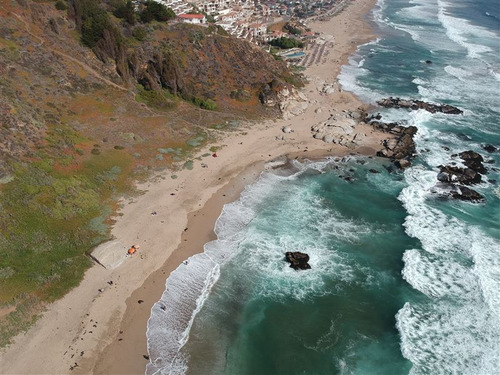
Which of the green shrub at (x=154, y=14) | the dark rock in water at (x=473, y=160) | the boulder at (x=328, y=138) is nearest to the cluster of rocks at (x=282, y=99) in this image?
the boulder at (x=328, y=138)

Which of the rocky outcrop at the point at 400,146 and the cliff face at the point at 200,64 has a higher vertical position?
the cliff face at the point at 200,64

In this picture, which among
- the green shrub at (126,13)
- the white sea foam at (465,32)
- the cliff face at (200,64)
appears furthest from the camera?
the white sea foam at (465,32)

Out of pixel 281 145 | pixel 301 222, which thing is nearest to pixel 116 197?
pixel 301 222

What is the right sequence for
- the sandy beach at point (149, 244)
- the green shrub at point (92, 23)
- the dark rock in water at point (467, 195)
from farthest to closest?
the green shrub at point (92, 23), the dark rock in water at point (467, 195), the sandy beach at point (149, 244)

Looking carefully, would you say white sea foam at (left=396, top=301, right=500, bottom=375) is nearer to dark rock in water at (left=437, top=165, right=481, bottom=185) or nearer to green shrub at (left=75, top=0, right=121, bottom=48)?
dark rock in water at (left=437, top=165, right=481, bottom=185)

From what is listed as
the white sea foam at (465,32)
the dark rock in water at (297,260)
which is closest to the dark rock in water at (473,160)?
the dark rock in water at (297,260)

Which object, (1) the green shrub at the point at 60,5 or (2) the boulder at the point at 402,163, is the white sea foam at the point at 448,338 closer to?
(2) the boulder at the point at 402,163

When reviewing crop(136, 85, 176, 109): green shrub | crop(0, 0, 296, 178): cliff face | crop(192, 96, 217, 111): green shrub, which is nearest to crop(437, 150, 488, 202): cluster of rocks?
crop(0, 0, 296, 178): cliff face

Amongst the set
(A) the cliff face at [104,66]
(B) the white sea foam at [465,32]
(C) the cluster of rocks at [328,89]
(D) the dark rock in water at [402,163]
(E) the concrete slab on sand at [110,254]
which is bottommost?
(B) the white sea foam at [465,32]

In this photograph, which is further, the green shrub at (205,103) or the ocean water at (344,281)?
the green shrub at (205,103)
